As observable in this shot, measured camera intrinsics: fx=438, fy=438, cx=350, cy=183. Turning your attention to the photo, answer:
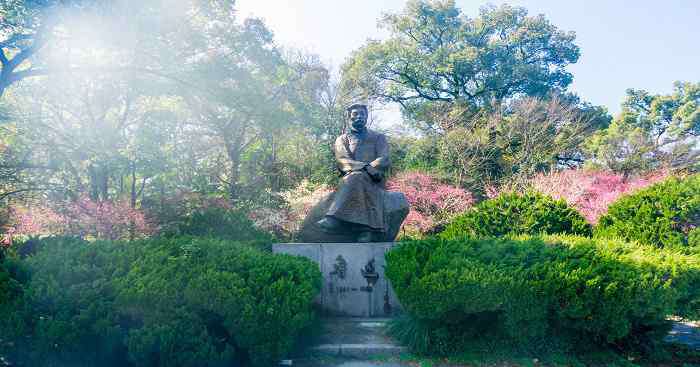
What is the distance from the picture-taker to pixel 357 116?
652 centimetres

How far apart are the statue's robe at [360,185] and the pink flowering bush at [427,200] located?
7.27 m

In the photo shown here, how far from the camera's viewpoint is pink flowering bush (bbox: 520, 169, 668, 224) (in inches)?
527

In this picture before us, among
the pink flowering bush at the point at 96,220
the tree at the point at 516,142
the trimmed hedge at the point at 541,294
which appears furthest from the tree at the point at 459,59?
the trimmed hedge at the point at 541,294

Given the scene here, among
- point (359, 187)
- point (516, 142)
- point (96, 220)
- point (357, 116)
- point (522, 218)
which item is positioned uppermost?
point (516, 142)

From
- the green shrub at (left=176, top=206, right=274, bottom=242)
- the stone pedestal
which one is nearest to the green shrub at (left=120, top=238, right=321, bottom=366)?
the stone pedestal

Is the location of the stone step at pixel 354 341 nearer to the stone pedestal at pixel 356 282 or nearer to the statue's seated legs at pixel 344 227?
the stone pedestal at pixel 356 282

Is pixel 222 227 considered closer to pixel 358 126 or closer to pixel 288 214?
pixel 358 126

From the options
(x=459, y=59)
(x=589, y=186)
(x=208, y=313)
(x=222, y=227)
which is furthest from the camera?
(x=459, y=59)

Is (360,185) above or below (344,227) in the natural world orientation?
above

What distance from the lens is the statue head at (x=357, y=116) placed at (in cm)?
654

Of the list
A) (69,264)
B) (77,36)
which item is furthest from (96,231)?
(69,264)

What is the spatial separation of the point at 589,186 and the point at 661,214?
9.56 m

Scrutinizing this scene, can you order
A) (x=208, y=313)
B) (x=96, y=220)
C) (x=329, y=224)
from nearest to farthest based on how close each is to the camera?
(x=208, y=313), (x=329, y=224), (x=96, y=220)

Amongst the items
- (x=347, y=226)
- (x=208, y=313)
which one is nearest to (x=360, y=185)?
(x=347, y=226)
